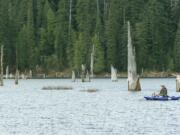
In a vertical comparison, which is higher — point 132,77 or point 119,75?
point 119,75

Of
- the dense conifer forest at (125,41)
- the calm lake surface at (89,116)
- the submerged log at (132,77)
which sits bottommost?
the calm lake surface at (89,116)

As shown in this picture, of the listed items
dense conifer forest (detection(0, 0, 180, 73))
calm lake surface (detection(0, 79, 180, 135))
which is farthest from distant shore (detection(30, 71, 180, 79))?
calm lake surface (detection(0, 79, 180, 135))

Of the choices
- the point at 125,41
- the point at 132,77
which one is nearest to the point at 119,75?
the point at 125,41

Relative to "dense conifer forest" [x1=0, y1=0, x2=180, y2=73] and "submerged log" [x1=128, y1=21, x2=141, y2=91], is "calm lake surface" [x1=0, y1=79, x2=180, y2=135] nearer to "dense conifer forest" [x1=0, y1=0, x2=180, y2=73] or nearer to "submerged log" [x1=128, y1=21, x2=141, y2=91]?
"submerged log" [x1=128, y1=21, x2=141, y2=91]

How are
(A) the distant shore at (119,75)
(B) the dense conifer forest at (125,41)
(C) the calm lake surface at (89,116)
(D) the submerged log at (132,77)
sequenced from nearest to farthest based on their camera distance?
(C) the calm lake surface at (89,116), (D) the submerged log at (132,77), (A) the distant shore at (119,75), (B) the dense conifer forest at (125,41)

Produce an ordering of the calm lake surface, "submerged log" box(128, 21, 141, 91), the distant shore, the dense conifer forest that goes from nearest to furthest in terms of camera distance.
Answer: the calm lake surface, "submerged log" box(128, 21, 141, 91), the distant shore, the dense conifer forest

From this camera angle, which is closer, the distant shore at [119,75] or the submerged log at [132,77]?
the submerged log at [132,77]

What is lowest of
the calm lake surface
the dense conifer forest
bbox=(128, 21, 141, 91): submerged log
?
the calm lake surface

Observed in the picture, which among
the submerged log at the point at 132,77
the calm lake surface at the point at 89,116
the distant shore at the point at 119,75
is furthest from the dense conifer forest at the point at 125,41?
the calm lake surface at the point at 89,116

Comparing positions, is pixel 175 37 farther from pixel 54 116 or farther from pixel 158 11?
pixel 54 116

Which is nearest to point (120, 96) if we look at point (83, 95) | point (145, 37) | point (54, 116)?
point (83, 95)

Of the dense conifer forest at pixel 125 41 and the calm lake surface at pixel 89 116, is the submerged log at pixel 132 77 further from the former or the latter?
the dense conifer forest at pixel 125 41

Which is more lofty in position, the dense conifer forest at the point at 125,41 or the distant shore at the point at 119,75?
the dense conifer forest at the point at 125,41

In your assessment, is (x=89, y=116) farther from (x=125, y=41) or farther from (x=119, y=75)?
(x=119, y=75)
